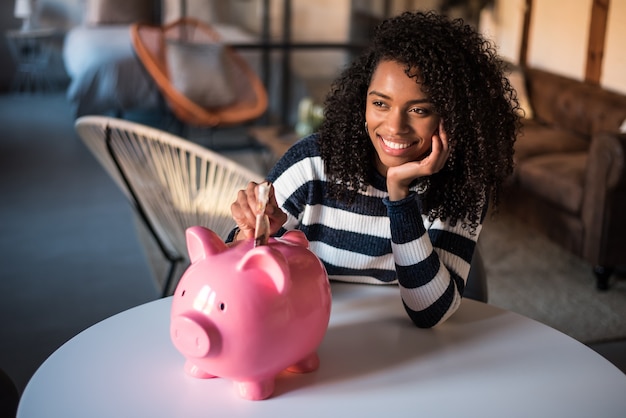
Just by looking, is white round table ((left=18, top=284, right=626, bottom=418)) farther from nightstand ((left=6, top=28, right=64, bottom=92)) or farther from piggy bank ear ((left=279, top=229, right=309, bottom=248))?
nightstand ((left=6, top=28, right=64, bottom=92))

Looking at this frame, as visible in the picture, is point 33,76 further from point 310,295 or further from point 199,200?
point 310,295

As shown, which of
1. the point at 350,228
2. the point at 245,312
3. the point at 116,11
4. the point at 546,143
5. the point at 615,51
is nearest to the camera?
the point at 245,312

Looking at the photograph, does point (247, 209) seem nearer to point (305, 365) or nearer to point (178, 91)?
point (305, 365)

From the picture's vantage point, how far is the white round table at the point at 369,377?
40.9 inches

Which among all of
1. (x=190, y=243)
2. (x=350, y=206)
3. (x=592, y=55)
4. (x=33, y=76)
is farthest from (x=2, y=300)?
(x=33, y=76)

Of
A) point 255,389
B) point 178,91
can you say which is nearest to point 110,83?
point 178,91

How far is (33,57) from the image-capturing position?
6.90 meters

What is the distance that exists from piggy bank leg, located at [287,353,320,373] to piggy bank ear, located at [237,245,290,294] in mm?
161

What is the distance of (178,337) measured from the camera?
3.32ft

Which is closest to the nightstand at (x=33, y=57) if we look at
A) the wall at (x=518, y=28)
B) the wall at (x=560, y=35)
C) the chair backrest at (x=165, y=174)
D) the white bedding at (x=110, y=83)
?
the white bedding at (x=110, y=83)

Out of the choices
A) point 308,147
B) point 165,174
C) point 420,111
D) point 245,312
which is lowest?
point 165,174

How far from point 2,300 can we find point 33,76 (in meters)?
4.54

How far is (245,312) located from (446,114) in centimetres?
53

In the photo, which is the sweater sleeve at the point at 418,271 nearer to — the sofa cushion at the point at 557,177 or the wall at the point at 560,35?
the sofa cushion at the point at 557,177
